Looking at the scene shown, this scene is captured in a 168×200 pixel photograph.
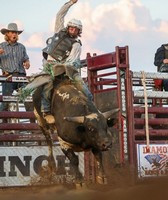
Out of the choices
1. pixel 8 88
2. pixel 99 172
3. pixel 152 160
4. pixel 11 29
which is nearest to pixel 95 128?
pixel 99 172

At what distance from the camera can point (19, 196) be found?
5.25 metres

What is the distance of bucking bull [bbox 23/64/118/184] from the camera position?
25.0ft

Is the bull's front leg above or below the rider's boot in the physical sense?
below

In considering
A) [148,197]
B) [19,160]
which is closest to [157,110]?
[19,160]

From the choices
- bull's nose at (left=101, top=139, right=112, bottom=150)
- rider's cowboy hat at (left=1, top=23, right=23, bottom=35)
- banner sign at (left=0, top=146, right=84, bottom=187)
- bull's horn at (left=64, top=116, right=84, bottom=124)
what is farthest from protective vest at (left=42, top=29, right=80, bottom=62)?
bull's nose at (left=101, top=139, right=112, bottom=150)

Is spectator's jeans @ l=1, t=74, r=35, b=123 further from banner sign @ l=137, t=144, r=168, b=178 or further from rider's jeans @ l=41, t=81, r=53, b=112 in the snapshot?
banner sign @ l=137, t=144, r=168, b=178

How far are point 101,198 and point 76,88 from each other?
3984 mm

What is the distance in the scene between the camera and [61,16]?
936 cm

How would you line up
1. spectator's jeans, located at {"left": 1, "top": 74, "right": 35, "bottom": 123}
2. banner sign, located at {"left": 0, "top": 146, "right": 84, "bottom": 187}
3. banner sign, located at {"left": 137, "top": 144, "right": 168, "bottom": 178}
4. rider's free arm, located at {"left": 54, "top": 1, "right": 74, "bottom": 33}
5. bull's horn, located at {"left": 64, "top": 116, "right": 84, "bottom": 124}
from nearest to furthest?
bull's horn, located at {"left": 64, "top": 116, "right": 84, "bottom": 124} → rider's free arm, located at {"left": 54, "top": 1, "right": 74, "bottom": 33} → banner sign, located at {"left": 0, "top": 146, "right": 84, "bottom": 187} → banner sign, located at {"left": 137, "top": 144, "right": 168, "bottom": 178} → spectator's jeans, located at {"left": 1, "top": 74, "right": 35, "bottom": 123}

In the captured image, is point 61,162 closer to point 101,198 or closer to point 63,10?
point 63,10

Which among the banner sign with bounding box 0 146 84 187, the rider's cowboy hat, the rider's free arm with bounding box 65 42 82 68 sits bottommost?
the banner sign with bounding box 0 146 84 187

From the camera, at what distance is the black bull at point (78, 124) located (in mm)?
7609

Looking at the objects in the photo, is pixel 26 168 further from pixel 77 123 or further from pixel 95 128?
pixel 95 128

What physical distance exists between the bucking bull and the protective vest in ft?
1.56
